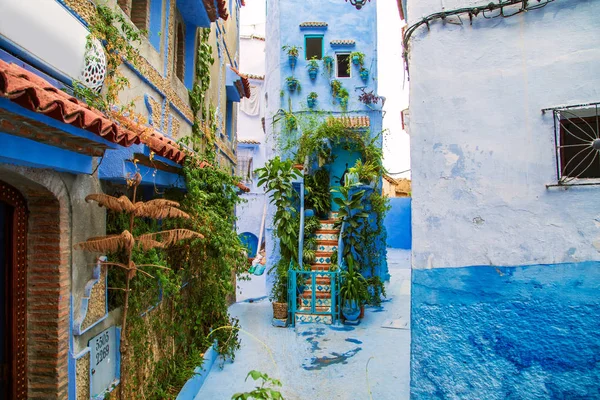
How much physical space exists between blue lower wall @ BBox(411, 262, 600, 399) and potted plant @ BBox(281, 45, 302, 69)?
1118 cm

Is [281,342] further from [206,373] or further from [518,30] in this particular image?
[518,30]

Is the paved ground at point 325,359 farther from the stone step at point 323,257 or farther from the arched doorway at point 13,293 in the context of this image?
the arched doorway at point 13,293

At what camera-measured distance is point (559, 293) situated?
14.1 feet

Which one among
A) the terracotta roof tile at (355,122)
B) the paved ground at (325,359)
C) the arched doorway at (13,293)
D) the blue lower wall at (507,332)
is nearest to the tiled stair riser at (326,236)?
the paved ground at (325,359)

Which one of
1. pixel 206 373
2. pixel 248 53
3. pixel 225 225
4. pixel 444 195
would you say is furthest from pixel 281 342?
pixel 248 53

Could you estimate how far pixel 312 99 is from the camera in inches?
563

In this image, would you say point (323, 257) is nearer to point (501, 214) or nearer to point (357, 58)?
point (357, 58)

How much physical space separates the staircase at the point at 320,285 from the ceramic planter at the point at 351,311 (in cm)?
36

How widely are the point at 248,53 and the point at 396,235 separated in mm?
14716

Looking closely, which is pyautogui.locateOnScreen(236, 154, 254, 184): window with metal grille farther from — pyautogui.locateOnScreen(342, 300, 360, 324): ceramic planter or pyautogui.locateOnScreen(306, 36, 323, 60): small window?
pyautogui.locateOnScreen(342, 300, 360, 324): ceramic planter

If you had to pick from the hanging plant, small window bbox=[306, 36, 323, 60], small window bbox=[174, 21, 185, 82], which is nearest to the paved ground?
small window bbox=[174, 21, 185, 82]

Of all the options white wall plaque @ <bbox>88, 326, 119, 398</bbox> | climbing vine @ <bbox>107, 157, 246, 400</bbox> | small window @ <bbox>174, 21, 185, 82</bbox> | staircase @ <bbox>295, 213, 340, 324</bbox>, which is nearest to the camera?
white wall plaque @ <bbox>88, 326, 119, 398</bbox>

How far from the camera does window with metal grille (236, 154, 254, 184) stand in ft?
77.1

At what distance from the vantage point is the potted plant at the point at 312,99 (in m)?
14.3
